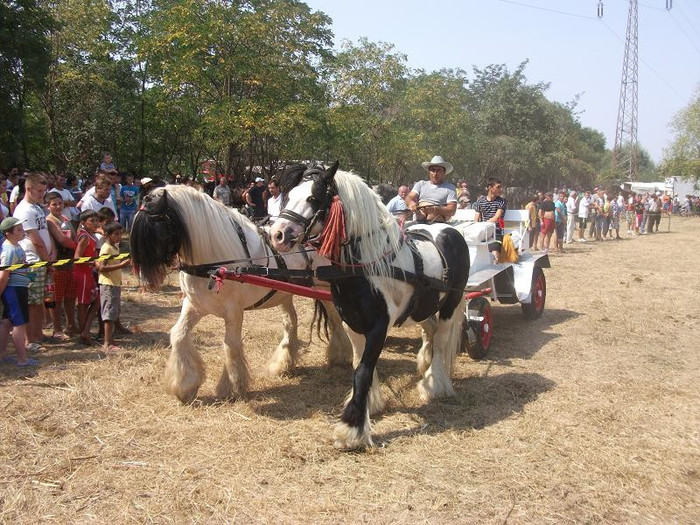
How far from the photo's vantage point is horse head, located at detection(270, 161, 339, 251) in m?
3.60

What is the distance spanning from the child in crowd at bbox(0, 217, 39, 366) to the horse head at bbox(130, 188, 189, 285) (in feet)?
6.32

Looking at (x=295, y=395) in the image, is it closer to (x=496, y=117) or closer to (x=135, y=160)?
(x=135, y=160)

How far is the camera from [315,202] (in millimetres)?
3768

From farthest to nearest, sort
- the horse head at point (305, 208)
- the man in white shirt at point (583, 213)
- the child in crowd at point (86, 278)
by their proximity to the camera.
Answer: the man in white shirt at point (583, 213) → the child in crowd at point (86, 278) → the horse head at point (305, 208)

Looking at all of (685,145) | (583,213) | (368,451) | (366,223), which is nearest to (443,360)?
(368,451)

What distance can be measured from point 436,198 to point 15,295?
4.31 metres

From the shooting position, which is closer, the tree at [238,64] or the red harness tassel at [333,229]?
the red harness tassel at [333,229]

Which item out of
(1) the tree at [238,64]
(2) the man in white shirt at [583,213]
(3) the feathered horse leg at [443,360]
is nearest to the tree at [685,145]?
(2) the man in white shirt at [583,213]

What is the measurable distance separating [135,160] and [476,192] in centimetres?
1980

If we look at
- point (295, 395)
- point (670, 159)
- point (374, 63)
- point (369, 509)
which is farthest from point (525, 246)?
point (670, 159)

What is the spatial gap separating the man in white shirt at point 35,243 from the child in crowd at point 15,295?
0.34 meters

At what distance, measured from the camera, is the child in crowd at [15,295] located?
5450mm

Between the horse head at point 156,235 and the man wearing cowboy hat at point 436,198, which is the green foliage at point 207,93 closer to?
the man wearing cowboy hat at point 436,198

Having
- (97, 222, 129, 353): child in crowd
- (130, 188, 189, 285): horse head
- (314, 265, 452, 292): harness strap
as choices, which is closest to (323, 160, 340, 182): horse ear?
(314, 265, 452, 292): harness strap
